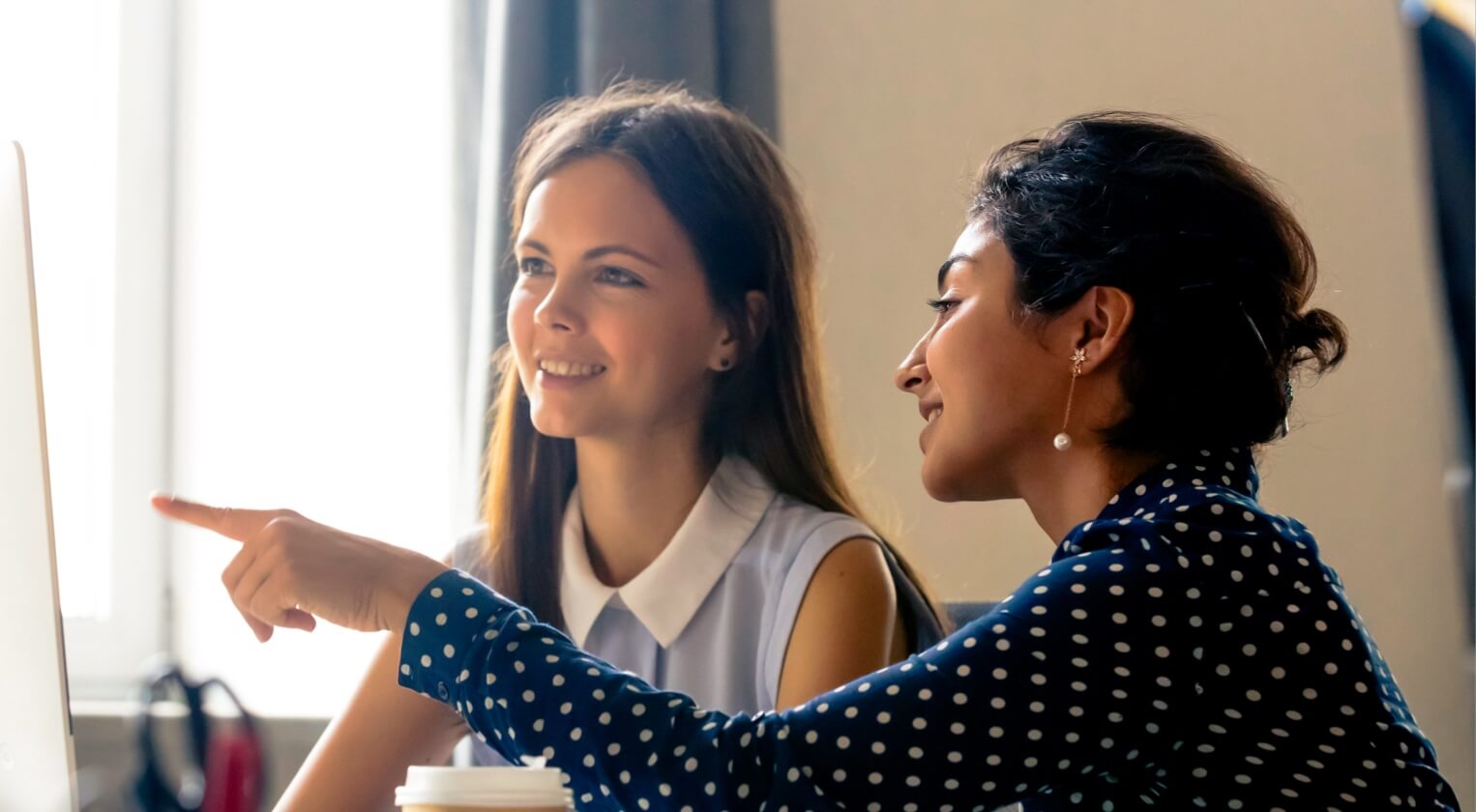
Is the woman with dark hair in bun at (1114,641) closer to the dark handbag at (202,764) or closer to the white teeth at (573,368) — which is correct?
the white teeth at (573,368)

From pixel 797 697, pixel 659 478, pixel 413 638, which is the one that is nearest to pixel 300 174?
pixel 659 478

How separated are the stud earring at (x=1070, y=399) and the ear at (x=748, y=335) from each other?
49cm

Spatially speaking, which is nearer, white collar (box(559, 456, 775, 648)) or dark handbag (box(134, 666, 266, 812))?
white collar (box(559, 456, 775, 648))

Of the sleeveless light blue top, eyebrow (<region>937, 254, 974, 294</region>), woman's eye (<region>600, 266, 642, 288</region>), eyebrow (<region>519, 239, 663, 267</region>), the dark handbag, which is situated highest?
eyebrow (<region>937, 254, 974, 294</region>)

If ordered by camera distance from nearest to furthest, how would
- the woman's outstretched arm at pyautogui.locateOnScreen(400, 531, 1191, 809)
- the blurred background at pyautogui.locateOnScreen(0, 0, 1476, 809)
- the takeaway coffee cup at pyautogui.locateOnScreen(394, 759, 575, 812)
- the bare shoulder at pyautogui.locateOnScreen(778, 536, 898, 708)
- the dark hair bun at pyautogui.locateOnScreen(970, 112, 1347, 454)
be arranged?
1. the takeaway coffee cup at pyautogui.locateOnScreen(394, 759, 575, 812)
2. the woman's outstretched arm at pyautogui.locateOnScreen(400, 531, 1191, 809)
3. the dark hair bun at pyautogui.locateOnScreen(970, 112, 1347, 454)
4. the bare shoulder at pyautogui.locateOnScreen(778, 536, 898, 708)
5. the blurred background at pyautogui.locateOnScreen(0, 0, 1476, 809)

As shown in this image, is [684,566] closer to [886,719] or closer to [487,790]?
[886,719]

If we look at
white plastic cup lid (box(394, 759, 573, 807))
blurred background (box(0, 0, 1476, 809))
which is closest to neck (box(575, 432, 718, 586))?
blurred background (box(0, 0, 1476, 809))

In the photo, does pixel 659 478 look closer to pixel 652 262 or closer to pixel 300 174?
pixel 652 262

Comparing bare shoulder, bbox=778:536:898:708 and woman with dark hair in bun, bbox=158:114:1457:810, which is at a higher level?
woman with dark hair in bun, bbox=158:114:1457:810

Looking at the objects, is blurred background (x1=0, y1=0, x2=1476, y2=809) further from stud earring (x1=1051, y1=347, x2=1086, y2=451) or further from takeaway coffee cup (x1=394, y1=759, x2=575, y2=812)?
takeaway coffee cup (x1=394, y1=759, x2=575, y2=812)

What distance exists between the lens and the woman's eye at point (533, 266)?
140 cm

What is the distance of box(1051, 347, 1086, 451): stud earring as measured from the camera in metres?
0.97

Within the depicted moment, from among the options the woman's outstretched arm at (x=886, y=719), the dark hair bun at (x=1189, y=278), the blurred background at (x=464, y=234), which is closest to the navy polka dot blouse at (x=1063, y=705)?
the woman's outstretched arm at (x=886, y=719)

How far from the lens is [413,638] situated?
78cm
